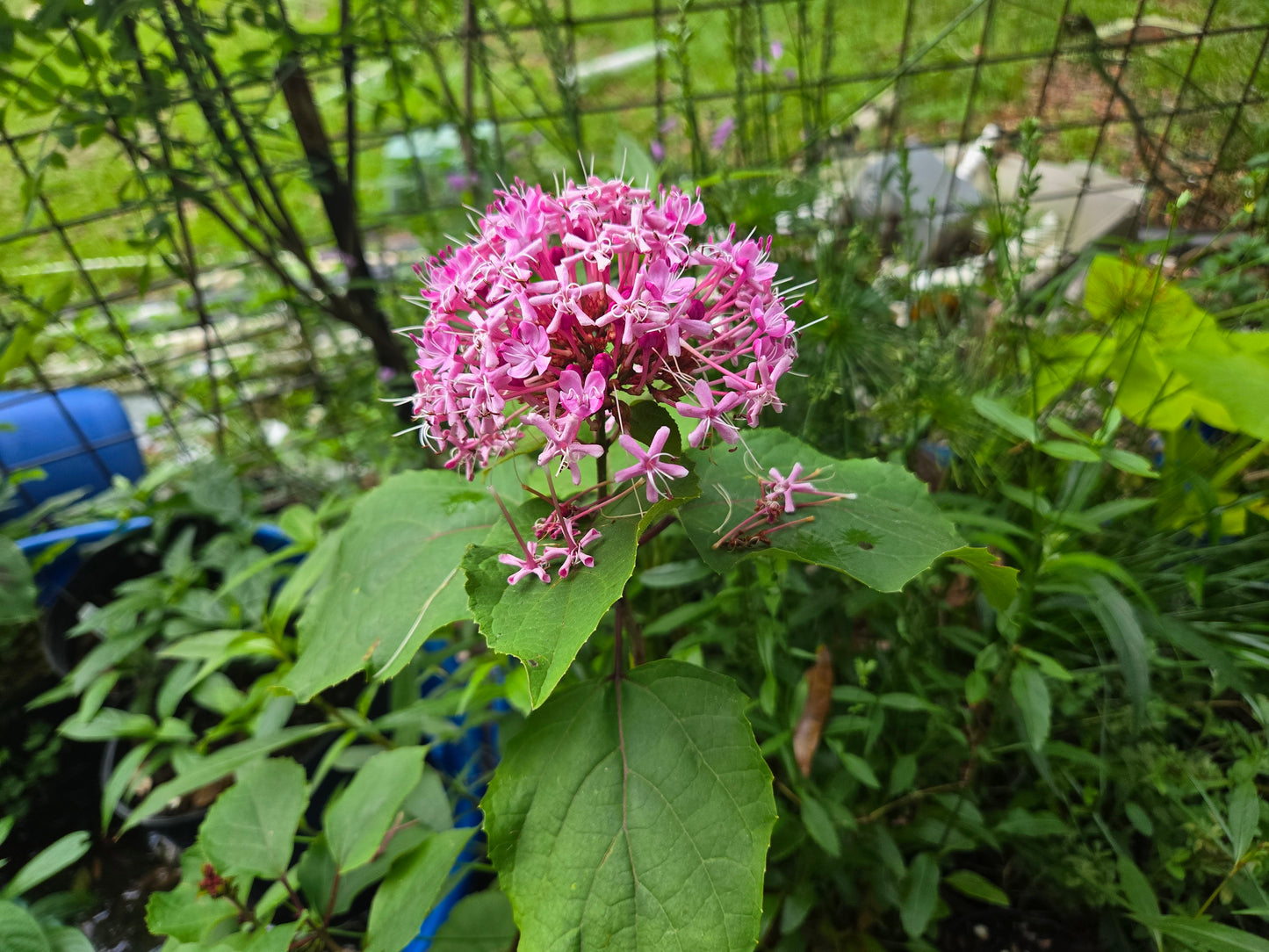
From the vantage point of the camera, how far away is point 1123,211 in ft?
7.39

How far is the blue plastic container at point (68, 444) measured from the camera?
186 cm

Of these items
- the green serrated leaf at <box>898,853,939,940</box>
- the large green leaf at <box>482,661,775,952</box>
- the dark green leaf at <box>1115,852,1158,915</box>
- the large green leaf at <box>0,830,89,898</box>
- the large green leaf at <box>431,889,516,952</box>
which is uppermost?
the large green leaf at <box>482,661,775,952</box>

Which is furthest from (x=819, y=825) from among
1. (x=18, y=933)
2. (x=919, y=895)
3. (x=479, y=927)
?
(x=18, y=933)

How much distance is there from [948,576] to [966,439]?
0.23 meters

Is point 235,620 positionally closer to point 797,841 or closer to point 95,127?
point 95,127

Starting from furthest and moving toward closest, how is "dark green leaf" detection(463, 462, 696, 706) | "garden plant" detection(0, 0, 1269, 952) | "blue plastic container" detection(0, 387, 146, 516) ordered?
"blue plastic container" detection(0, 387, 146, 516), "garden plant" detection(0, 0, 1269, 952), "dark green leaf" detection(463, 462, 696, 706)

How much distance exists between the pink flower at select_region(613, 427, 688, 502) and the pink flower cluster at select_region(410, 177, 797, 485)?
32 millimetres

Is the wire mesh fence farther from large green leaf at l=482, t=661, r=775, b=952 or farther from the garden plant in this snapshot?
large green leaf at l=482, t=661, r=775, b=952

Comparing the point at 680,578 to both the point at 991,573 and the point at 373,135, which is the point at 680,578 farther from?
the point at 373,135

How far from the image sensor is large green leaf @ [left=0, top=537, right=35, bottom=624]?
1.36m

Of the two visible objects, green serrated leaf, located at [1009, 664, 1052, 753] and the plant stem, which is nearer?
green serrated leaf, located at [1009, 664, 1052, 753]

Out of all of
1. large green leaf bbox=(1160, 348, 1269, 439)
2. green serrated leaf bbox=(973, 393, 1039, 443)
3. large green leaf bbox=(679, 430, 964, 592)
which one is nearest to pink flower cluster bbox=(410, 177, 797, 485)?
large green leaf bbox=(679, 430, 964, 592)

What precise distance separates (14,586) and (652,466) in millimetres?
1425

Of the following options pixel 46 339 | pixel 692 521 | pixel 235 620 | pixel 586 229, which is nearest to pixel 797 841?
pixel 692 521
